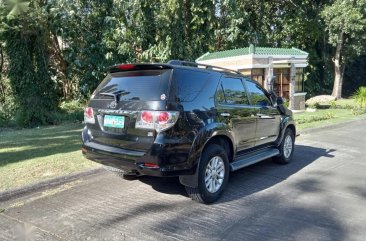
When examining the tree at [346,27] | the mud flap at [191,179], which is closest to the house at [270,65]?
the tree at [346,27]

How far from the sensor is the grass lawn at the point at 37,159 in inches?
227

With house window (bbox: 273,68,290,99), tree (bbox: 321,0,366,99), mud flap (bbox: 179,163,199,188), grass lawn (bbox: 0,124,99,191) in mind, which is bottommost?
grass lawn (bbox: 0,124,99,191)

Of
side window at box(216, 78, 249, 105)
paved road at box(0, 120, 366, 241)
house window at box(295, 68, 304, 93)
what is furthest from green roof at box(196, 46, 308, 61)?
side window at box(216, 78, 249, 105)

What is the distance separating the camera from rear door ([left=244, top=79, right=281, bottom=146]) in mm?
6203

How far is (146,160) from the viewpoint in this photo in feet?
14.2

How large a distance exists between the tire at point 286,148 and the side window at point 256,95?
38.2 inches

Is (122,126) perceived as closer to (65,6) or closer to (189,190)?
(189,190)

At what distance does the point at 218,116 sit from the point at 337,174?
10.1 feet

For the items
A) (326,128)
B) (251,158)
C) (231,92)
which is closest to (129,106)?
(231,92)

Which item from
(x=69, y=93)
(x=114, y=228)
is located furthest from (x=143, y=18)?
(x=114, y=228)

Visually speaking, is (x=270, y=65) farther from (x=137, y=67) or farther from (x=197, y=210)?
(x=197, y=210)

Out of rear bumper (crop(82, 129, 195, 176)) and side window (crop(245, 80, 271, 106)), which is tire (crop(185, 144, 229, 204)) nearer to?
rear bumper (crop(82, 129, 195, 176))

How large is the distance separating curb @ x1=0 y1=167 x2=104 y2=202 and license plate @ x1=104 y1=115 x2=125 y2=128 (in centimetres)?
158

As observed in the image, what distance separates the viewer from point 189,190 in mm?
4852
